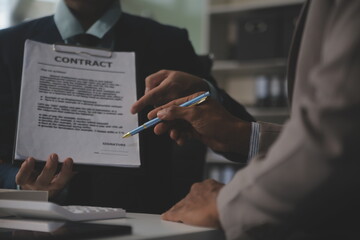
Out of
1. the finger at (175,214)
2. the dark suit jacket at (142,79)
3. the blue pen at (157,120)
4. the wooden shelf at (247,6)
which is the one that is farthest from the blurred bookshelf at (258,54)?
the finger at (175,214)

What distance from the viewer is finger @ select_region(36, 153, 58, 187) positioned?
1.18 m

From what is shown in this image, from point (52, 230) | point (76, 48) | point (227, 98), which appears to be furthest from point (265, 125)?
point (52, 230)

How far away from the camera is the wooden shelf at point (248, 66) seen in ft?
12.3

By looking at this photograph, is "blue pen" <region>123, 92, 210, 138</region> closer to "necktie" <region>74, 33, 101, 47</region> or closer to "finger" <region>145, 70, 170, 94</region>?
"finger" <region>145, 70, 170, 94</region>

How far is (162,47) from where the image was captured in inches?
72.2

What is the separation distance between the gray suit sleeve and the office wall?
3.92 metres

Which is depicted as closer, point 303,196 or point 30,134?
point 303,196

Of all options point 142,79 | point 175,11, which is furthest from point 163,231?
point 175,11

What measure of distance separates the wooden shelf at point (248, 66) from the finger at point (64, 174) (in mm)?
2672

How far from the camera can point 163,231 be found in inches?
33.7

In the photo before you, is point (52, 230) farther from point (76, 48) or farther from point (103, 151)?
point (76, 48)

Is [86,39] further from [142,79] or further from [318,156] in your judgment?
[318,156]

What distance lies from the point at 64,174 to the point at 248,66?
112 inches

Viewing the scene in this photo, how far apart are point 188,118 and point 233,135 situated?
0.16 meters
